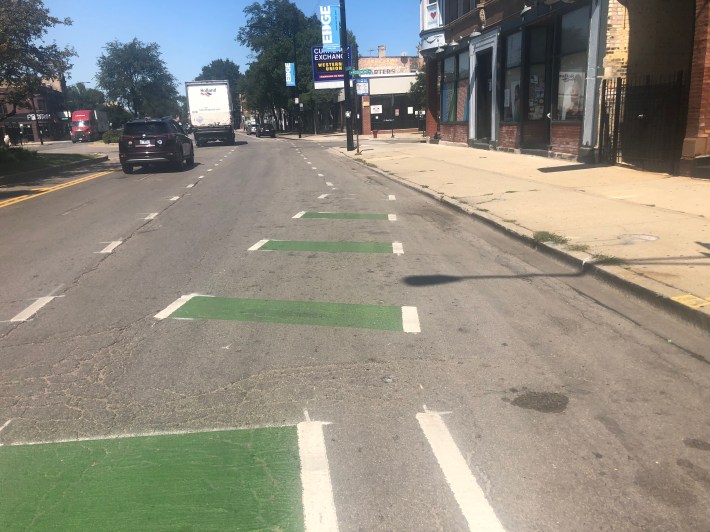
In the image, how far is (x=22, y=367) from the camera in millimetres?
4617

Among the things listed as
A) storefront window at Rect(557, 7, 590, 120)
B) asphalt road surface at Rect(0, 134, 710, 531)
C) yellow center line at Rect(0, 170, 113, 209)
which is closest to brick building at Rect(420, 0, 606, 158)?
storefront window at Rect(557, 7, 590, 120)

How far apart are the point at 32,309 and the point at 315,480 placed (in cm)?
441

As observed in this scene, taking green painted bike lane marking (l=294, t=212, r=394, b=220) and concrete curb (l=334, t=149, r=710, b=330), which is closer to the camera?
concrete curb (l=334, t=149, r=710, b=330)

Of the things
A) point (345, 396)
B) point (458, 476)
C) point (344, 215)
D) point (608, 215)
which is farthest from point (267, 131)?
point (458, 476)

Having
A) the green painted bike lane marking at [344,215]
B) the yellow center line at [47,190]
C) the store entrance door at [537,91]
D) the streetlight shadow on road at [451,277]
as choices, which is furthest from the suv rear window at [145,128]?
the streetlight shadow on road at [451,277]

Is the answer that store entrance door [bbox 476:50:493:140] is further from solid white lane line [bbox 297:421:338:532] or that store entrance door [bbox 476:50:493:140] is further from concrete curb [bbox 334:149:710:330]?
solid white lane line [bbox 297:421:338:532]

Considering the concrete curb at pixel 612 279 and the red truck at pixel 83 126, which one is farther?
the red truck at pixel 83 126

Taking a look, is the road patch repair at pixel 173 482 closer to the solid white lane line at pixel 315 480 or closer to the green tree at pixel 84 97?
the solid white lane line at pixel 315 480

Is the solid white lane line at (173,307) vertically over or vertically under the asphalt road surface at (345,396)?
over

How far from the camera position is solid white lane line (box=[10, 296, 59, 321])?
5.82 metres

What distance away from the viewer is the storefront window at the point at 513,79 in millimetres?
21197

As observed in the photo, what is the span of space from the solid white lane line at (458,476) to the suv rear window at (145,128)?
19.2 metres

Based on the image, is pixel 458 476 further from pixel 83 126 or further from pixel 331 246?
pixel 83 126

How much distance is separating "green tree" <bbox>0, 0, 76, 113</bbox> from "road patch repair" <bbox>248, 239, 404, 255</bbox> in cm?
1502
